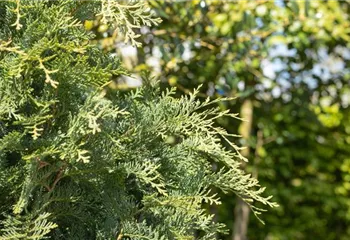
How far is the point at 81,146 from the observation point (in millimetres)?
1607

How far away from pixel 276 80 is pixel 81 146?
303 centimetres

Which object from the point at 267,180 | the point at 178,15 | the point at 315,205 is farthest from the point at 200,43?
the point at 315,205

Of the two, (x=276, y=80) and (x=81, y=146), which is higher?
(x=81, y=146)

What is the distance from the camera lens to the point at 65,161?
1595 mm

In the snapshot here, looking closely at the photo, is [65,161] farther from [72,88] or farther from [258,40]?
[258,40]

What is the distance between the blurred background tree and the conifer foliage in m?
1.33

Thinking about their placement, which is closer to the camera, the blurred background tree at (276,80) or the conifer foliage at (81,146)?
the conifer foliage at (81,146)

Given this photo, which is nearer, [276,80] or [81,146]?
[81,146]

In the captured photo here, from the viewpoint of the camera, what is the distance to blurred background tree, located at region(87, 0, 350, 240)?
3.62 metres

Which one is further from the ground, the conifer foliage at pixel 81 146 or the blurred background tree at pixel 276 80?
the conifer foliage at pixel 81 146

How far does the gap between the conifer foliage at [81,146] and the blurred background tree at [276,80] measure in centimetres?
133

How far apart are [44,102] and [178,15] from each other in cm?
205

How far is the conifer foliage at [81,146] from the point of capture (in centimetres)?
157

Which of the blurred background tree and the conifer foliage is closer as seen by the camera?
the conifer foliage
